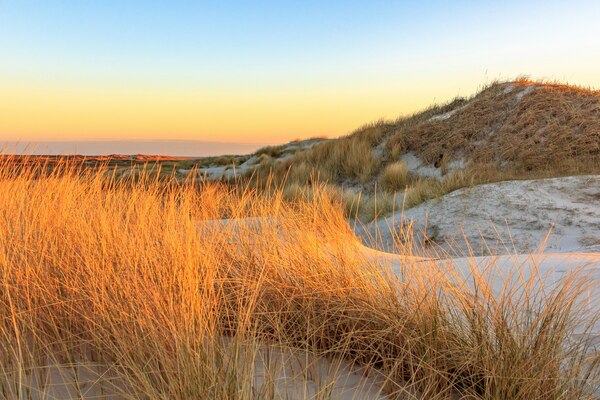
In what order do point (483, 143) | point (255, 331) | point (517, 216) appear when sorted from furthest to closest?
point (483, 143) → point (517, 216) → point (255, 331)

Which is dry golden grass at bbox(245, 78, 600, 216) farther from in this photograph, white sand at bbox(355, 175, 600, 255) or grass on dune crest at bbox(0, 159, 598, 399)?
grass on dune crest at bbox(0, 159, 598, 399)

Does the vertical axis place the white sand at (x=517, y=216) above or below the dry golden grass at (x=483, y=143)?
below

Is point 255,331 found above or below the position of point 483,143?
below

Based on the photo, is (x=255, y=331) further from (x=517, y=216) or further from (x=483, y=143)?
(x=483, y=143)

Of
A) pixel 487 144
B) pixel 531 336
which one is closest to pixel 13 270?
pixel 531 336

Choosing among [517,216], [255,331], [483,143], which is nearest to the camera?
[255,331]

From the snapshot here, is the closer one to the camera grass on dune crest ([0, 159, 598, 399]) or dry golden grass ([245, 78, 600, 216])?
grass on dune crest ([0, 159, 598, 399])

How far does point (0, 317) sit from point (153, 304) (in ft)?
2.33

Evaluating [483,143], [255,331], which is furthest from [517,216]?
[255,331]

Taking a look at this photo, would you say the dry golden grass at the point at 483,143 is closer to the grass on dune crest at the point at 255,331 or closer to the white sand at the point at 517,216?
the white sand at the point at 517,216

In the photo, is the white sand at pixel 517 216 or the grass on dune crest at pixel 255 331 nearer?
the grass on dune crest at pixel 255 331

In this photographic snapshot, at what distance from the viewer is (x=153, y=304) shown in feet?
5.93

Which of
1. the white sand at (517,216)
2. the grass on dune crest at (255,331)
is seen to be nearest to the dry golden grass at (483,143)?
the white sand at (517,216)

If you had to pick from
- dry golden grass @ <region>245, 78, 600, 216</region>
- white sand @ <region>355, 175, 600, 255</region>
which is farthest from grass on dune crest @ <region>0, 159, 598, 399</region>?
dry golden grass @ <region>245, 78, 600, 216</region>
